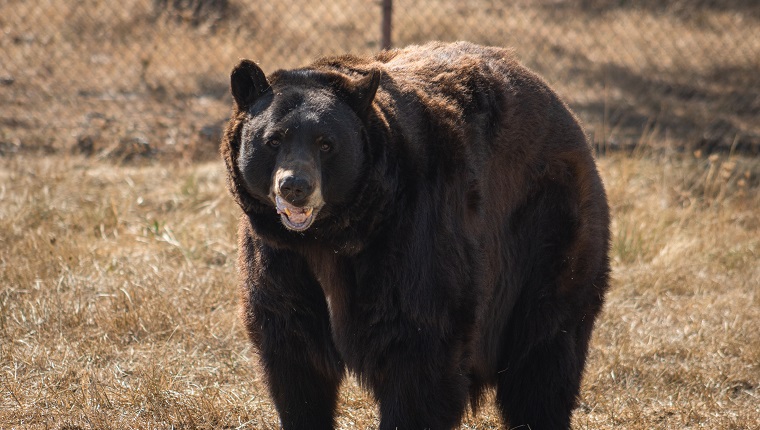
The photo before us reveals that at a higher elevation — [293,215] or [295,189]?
[295,189]

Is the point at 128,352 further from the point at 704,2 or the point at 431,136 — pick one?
the point at 704,2

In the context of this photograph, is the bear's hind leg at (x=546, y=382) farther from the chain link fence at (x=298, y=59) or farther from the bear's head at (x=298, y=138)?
the chain link fence at (x=298, y=59)

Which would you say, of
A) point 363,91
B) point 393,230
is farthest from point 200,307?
point 363,91

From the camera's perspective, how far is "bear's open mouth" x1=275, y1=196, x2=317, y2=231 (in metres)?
3.53

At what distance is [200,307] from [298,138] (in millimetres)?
2611

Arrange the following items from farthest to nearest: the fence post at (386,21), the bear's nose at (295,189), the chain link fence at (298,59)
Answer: the chain link fence at (298,59), the fence post at (386,21), the bear's nose at (295,189)

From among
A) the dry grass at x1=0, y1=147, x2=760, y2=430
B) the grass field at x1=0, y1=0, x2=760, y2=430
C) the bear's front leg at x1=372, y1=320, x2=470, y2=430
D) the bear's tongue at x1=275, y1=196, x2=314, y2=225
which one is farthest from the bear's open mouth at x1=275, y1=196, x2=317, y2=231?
the dry grass at x1=0, y1=147, x2=760, y2=430

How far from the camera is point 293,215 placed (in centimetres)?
354

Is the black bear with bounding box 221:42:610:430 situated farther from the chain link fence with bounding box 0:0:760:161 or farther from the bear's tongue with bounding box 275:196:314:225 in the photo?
the chain link fence with bounding box 0:0:760:161

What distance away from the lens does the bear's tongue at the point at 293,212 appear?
11.6 ft

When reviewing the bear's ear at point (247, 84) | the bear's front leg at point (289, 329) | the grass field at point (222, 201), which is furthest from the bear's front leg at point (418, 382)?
the bear's ear at point (247, 84)

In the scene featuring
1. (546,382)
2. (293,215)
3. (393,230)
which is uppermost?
(293,215)

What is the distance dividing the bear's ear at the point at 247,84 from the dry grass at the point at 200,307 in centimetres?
153

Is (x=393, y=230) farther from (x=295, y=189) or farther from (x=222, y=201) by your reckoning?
(x=222, y=201)
